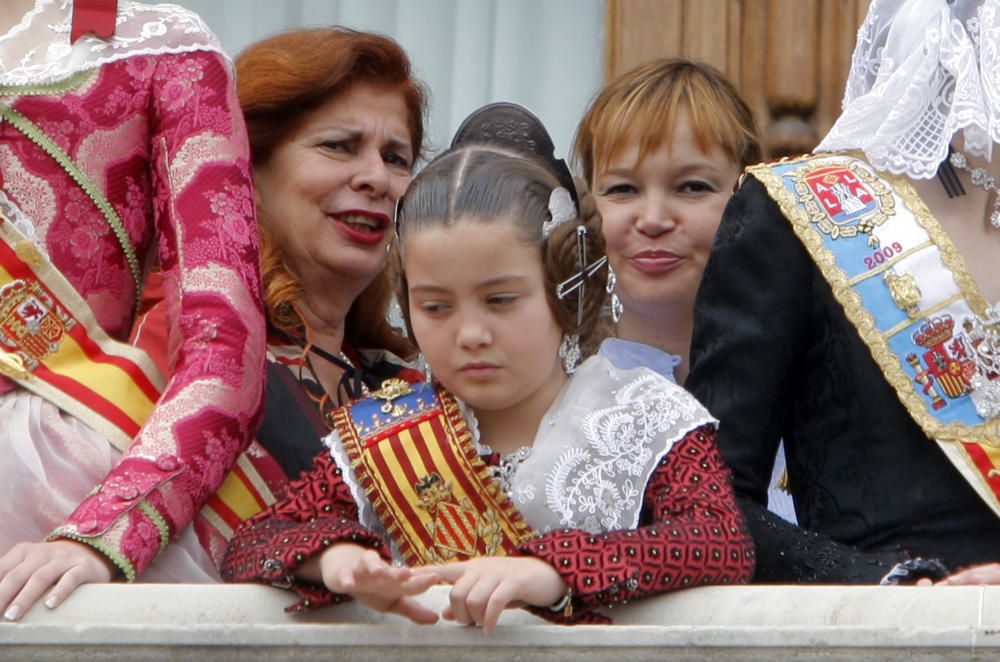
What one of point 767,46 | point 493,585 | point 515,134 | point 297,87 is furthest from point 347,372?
point 767,46

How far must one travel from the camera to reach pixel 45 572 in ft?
8.48

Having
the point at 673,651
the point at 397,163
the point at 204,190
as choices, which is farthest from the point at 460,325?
the point at 397,163

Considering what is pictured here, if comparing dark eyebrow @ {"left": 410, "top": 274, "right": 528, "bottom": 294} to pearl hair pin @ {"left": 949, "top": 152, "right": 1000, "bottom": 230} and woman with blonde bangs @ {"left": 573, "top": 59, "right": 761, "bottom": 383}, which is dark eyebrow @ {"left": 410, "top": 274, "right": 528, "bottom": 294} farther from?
woman with blonde bangs @ {"left": 573, "top": 59, "right": 761, "bottom": 383}

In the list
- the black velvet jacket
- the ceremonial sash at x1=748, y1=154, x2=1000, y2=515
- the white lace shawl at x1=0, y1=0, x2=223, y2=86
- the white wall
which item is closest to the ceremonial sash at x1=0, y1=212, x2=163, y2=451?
the white lace shawl at x1=0, y1=0, x2=223, y2=86

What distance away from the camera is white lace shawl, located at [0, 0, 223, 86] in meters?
3.02

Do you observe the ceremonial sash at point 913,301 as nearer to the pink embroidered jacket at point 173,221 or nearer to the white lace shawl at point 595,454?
the white lace shawl at point 595,454

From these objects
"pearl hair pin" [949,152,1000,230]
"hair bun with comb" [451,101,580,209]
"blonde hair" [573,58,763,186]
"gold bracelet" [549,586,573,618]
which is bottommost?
"gold bracelet" [549,586,573,618]

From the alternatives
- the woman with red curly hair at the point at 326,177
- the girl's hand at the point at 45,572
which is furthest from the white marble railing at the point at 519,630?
the woman with red curly hair at the point at 326,177

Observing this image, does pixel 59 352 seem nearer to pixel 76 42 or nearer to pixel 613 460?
pixel 76 42

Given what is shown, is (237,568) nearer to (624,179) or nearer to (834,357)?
(834,357)

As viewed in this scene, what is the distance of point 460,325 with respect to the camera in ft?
9.42

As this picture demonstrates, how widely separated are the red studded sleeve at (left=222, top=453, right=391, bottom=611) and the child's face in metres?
0.21

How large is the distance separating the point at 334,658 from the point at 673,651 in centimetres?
38

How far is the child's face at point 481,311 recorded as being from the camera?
2.88 metres
